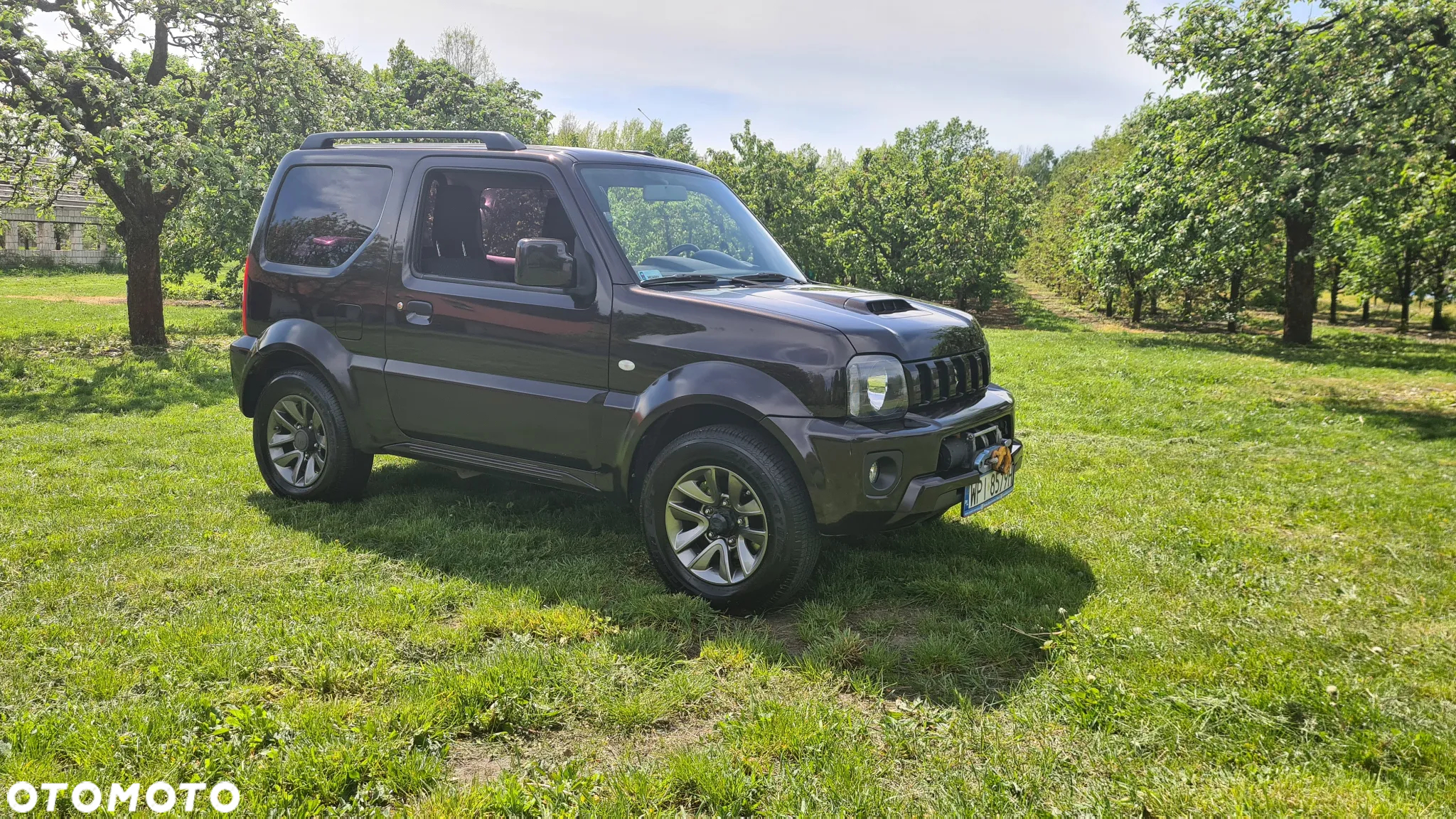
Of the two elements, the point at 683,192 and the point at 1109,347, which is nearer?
the point at 683,192

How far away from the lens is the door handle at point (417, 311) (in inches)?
207

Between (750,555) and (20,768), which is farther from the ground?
(750,555)

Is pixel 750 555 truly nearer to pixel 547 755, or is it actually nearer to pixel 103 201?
pixel 547 755

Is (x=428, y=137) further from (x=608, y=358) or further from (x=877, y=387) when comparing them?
(x=877, y=387)

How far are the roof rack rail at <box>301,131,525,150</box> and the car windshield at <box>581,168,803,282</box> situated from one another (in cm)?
57

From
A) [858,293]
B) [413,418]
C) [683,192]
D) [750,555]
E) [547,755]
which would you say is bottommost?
[547,755]

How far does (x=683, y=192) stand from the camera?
5488 millimetres

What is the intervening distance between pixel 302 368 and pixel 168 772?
135 inches

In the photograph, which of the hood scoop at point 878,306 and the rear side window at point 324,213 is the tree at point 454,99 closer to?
the rear side window at point 324,213

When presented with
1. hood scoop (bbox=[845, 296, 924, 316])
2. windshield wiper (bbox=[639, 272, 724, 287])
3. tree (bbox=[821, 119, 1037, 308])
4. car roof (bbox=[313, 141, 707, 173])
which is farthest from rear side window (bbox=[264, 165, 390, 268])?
tree (bbox=[821, 119, 1037, 308])

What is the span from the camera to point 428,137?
5.65 meters

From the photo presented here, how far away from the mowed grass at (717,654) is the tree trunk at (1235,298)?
66.1 ft

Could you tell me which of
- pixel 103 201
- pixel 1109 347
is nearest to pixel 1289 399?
pixel 1109 347

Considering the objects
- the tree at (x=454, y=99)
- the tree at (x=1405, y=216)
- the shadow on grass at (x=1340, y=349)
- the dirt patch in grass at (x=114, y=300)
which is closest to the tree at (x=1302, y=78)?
the tree at (x=1405, y=216)
